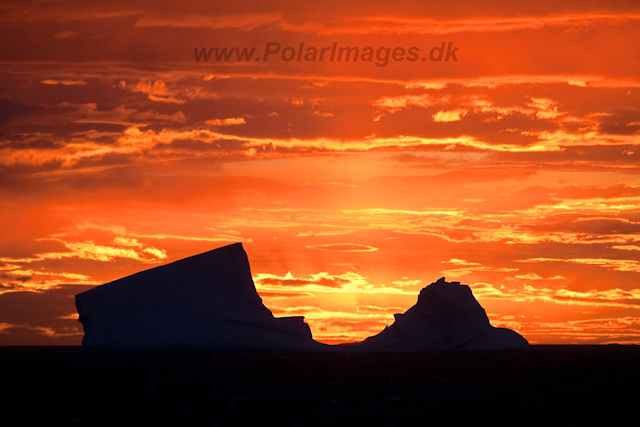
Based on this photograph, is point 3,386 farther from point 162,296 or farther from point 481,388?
point 481,388

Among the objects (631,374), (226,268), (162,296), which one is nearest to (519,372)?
(631,374)

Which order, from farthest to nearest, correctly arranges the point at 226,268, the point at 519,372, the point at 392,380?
the point at 226,268 < the point at 519,372 < the point at 392,380

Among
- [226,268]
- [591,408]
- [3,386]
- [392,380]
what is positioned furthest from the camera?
[226,268]

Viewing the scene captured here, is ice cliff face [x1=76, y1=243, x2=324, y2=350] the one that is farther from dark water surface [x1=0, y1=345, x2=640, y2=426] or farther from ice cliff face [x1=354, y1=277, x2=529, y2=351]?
ice cliff face [x1=354, y1=277, x2=529, y2=351]

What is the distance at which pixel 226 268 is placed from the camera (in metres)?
27.5

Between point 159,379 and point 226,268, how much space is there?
22.1 feet

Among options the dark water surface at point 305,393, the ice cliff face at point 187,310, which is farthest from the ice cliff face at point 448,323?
the ice cliff face at point 187,310

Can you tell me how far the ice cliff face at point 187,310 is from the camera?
25547mm

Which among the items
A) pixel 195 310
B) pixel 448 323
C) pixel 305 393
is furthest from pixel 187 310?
pixel 448 323

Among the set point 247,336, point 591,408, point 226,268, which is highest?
point 226,268

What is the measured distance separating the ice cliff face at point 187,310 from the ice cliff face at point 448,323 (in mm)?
5940

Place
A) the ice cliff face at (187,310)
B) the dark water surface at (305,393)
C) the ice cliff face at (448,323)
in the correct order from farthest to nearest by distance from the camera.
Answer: the ice cliff face at (448,323), the ice cliff face at (187,310), the dark water surface at (305,393)

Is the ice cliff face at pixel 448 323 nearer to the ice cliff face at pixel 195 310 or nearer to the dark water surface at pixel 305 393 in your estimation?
the ice cliff face at pixel 195 310

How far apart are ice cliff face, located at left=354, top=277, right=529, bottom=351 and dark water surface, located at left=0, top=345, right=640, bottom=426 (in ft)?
9.56
